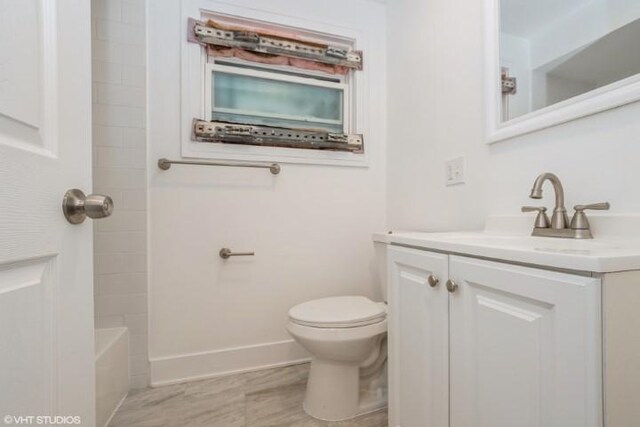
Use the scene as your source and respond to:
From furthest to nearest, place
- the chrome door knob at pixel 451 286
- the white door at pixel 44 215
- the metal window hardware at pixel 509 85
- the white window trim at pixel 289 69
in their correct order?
1. the white window trim at pixel 289 69
2. the metal window hardware at pixel 509 85
3. the chrome door knob at pixel 451 286
4. the white door at pixel 44 215

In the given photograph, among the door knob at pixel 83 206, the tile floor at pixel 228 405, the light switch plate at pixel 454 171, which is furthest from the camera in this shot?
the light switch plate at pixel 454 171

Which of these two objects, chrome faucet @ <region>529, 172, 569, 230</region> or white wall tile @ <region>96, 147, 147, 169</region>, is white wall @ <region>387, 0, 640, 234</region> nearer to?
chrome faucet @ <region>529, 172, 569, 230</region>

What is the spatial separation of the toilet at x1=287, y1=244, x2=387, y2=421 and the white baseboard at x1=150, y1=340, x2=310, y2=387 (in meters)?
0.41

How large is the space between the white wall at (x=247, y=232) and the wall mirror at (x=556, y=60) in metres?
0.83

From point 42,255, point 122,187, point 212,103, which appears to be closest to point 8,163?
point 42,255

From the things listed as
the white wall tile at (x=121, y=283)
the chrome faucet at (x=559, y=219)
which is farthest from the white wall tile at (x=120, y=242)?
the chrome faucet at (x=559, y=219)

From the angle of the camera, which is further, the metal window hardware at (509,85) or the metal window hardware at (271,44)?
the metal window hardware at (271,44)

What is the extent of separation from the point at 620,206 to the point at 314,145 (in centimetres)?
131

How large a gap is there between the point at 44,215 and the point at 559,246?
0.97 m

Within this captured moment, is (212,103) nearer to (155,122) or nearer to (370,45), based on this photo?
(155,122)

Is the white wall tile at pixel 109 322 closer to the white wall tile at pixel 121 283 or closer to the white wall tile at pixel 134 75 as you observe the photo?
the white wall tile at pixel 121 283

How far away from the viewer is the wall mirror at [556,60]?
2.62ft

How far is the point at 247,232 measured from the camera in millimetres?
1655

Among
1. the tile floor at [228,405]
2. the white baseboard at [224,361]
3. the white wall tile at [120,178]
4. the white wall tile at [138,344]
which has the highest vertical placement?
the white wall tile at [120,178]
